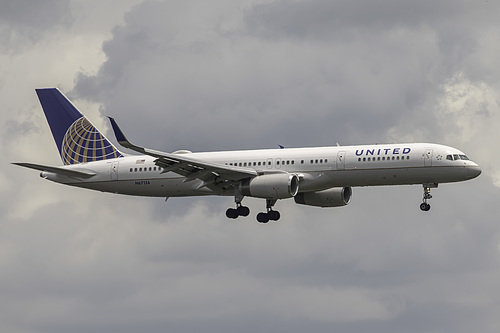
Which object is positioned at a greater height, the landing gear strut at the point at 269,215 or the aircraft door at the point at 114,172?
the aircraft door at the point at 114,172

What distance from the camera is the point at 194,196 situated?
3659 inches

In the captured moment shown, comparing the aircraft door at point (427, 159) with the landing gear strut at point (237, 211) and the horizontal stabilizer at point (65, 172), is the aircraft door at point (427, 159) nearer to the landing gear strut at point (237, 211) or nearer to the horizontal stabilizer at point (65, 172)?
the landing gear strut at point (237, 211)

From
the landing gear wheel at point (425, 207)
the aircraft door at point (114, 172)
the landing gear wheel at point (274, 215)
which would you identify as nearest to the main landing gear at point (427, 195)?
the landing gear wheel at point (425, 207)

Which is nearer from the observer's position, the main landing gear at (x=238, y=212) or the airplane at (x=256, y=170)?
the airplane at (x=256, y=170)

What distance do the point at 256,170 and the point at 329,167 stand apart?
19.7 feet

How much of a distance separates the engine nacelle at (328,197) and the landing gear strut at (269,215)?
10.7ft

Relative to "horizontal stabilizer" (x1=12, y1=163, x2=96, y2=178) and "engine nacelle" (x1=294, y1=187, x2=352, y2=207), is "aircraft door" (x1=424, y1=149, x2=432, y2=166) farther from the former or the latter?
"horizontal stabilizer" (x1=12, y1=163, x2=96, y2=178)

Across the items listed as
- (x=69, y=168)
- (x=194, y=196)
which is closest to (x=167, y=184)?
(x=194, y=196)

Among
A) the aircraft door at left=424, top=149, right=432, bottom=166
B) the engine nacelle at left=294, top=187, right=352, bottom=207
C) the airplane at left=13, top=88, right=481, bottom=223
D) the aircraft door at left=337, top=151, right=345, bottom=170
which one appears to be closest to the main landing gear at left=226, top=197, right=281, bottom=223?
the airplane at left=13, top=88, right=481, bottom=223


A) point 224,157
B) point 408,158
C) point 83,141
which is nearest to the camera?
point 408,158

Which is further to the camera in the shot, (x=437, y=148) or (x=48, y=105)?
(x=48, y=105)

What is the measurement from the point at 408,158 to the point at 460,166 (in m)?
3.80

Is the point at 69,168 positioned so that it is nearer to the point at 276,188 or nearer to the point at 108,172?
the point at 108,172

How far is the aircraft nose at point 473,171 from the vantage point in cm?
8556
